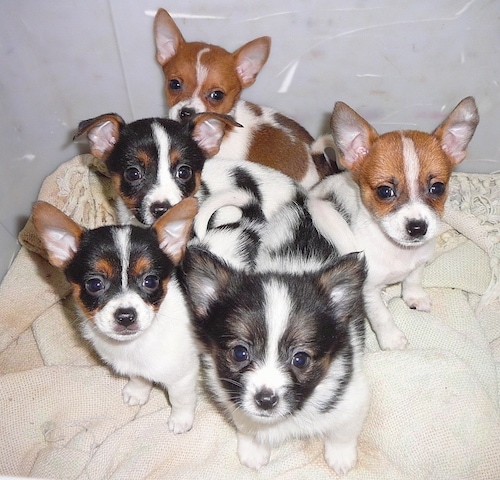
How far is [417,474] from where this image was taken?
9.01 ft

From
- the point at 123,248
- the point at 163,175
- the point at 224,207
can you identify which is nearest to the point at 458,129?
the point at 224,207

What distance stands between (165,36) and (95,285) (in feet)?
5.79

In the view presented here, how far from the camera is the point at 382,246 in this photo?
296 cm

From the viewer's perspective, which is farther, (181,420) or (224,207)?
(224,207)

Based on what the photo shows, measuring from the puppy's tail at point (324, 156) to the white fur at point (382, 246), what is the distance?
476mm

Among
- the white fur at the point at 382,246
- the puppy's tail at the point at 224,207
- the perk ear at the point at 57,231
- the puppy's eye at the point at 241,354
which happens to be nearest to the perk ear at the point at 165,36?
the puppy's tail at the point at 224,207

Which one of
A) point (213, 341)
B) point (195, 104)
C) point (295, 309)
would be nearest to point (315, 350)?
point (295, 309)

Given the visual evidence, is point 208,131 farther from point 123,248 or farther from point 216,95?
point 123,248

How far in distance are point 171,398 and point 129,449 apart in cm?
34

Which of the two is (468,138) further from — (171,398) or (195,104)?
(171,398)

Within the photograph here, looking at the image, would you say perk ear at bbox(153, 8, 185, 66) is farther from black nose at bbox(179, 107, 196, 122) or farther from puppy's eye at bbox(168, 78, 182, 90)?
black nose at bbox(179, 107, 196, 122)

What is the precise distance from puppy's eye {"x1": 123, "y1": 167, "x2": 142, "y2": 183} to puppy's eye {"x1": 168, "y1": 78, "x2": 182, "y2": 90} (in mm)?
829

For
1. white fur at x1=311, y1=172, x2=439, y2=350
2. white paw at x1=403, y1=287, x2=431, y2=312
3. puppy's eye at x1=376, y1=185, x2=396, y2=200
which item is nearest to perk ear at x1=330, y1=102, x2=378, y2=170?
white fur at x1=311, y1=172, x2=439, y2=350

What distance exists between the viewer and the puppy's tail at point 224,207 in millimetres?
2869
